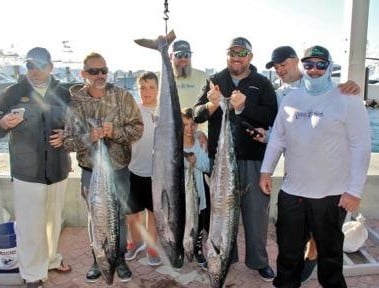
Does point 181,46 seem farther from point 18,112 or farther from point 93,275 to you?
point 93,275

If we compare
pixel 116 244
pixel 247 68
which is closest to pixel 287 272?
pixel 116 244

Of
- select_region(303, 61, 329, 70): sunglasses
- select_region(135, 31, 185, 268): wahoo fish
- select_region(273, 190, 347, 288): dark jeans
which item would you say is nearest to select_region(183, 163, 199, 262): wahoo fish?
select_region(135, 31, 185, 268): wahoo fish

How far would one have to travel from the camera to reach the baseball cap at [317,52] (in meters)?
2.62

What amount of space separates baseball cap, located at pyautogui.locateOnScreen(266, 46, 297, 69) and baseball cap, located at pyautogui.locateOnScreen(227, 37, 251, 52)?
0.71 meters

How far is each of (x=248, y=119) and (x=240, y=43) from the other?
58 centimetres

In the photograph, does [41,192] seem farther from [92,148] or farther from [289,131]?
[289,131]

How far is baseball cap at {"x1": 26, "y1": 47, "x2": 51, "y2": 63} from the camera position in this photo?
3004 mm

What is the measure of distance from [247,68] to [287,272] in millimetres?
1544

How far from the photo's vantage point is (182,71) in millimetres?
3777

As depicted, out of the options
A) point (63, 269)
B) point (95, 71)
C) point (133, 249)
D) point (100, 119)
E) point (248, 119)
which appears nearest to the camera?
point (95, 71)

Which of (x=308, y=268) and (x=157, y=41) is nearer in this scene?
(x=157, y=41)

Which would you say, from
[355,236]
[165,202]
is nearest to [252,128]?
[165,202]

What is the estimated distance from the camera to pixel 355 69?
144 inches

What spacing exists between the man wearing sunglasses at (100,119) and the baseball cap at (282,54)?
4.50 ft
